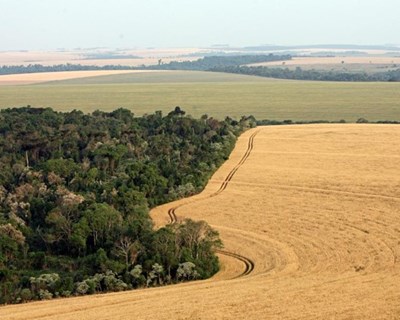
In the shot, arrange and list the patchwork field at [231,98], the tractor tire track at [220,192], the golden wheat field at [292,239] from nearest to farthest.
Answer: the golden wheat field at [292,239]
the tractor tire track at [220,192]
the patchwork field at [231,98]

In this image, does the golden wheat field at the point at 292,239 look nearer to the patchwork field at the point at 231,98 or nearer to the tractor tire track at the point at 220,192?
the tractor tire track at the point at 220,192

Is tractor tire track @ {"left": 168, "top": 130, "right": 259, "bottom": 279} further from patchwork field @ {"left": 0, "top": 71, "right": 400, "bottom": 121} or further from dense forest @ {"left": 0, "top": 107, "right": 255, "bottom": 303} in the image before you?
patchwork field @ {"left": 0, "top": 71, "right": 400, "bottom": 121}

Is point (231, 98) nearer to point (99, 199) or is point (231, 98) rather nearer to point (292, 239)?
point (99, 199)

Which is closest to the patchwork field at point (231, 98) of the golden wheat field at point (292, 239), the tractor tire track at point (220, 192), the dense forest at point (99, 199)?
the dense forest at point (99, 199)

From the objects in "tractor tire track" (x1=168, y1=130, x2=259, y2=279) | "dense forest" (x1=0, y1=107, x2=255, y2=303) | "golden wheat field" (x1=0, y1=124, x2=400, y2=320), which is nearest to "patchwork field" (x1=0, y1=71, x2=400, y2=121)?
"dense forest" (x1=0, y1=107, x2=255, y2=303)

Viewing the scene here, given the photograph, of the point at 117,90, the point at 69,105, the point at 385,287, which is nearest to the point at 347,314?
the point at 385,287

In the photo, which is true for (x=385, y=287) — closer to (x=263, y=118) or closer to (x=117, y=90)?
(x=263, y=118)

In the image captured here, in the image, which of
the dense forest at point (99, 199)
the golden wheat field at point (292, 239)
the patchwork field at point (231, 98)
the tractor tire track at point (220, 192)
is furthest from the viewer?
the patchwork field at point (231, 98)
